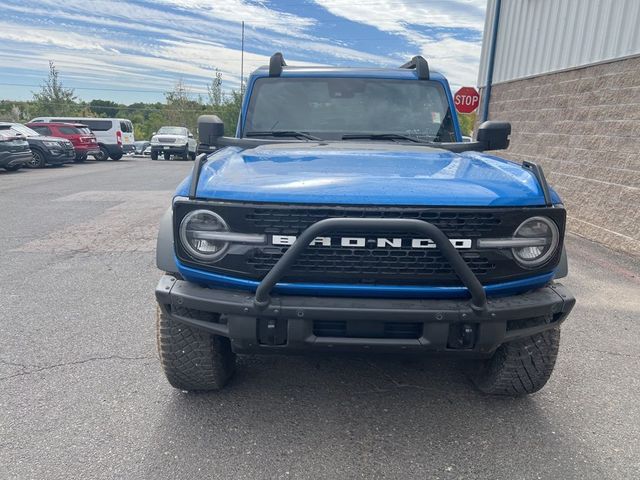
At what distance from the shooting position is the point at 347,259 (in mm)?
2207

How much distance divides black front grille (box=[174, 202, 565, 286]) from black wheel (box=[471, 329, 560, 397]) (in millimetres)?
566

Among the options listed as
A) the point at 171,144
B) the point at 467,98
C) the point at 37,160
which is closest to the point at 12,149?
the point at 37,160

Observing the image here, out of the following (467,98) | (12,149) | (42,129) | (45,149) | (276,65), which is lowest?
(45,149)

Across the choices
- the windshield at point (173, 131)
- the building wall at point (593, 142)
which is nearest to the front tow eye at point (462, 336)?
the building wall at point (593, 142)

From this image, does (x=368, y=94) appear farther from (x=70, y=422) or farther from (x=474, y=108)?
(x=474, y=108)

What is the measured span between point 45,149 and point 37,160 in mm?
614

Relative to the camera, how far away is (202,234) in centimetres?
222

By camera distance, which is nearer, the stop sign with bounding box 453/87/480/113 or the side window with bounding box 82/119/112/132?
the stop sign with bounding box 453/87/480/113

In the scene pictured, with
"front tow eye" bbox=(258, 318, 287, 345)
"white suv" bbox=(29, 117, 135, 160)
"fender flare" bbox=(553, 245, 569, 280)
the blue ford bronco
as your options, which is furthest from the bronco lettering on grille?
"white suv" bbox=(29, 117, 135, 160)

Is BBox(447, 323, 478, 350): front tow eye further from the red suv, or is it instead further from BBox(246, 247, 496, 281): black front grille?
the red suv

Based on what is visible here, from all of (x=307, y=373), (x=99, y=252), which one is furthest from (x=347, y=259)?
(x=99, y=252)

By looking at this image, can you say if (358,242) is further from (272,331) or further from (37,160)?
(37,160)

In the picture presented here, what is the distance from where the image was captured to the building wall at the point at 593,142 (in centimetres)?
629

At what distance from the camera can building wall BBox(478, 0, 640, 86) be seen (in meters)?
6.53
